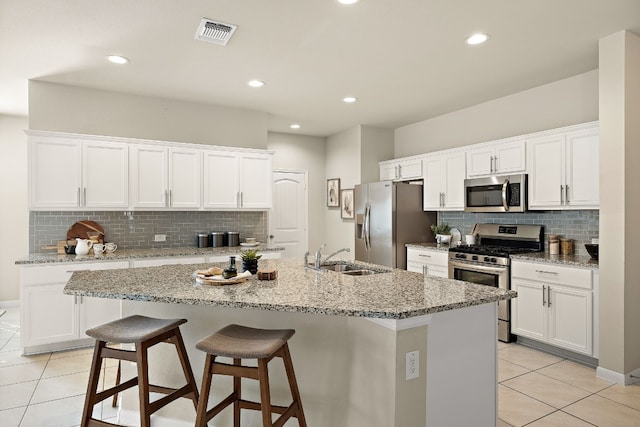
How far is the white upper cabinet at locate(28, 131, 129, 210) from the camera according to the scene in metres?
3.97

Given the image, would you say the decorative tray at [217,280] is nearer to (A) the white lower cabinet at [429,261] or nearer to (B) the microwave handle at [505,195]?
(A) the white lower cabinet at [429,261]

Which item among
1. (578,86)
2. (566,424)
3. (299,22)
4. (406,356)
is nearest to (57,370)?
(406,356)

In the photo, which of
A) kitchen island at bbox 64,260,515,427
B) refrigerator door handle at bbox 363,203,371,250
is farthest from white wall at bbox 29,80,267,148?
kitchen island at bbox 64,260,515,427

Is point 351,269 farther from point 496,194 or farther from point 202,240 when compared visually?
point 202,240

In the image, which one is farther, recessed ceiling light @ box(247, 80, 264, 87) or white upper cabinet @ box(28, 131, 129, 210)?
recessed ceiling light @ box(247, 80, 264, 87)

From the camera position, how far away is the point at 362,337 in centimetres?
195

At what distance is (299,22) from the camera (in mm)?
2926

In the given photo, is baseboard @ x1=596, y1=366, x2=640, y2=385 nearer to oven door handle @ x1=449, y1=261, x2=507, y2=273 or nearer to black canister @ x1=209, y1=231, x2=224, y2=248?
oven door handle @ x1=449, y1=261, x2=507, y2=273

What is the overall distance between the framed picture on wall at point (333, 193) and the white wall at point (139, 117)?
176 cm

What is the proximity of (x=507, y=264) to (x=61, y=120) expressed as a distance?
16.4ft

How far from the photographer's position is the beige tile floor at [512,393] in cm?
264

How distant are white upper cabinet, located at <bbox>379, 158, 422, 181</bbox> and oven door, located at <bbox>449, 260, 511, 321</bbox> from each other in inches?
60.4

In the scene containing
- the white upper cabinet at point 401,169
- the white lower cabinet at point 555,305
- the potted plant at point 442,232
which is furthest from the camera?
Result: the white upper cabinet at point 401,169

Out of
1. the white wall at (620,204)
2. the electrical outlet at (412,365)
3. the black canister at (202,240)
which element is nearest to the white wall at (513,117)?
the white wall at (620,204)
